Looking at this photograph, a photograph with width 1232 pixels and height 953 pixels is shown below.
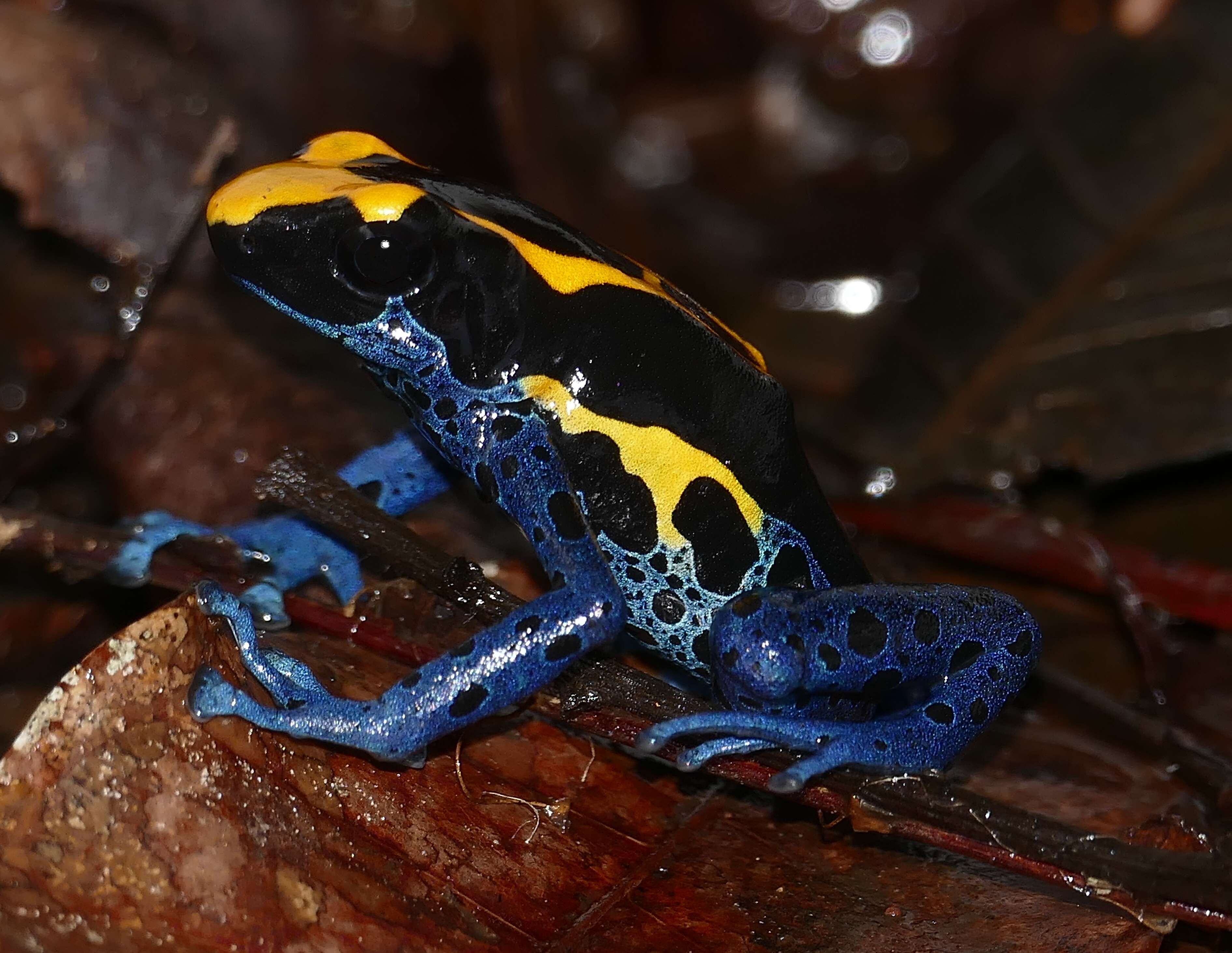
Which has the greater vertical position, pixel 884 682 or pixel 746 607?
pixel 746 607

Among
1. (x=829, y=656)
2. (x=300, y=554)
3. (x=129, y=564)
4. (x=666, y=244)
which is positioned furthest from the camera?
(x=666, y=244)

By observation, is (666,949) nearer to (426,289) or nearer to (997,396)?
(426,289)

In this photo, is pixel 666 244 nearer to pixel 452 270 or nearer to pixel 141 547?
pixel 452 270

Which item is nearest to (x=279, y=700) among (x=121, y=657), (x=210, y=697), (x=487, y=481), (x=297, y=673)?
(x=297, y=673)

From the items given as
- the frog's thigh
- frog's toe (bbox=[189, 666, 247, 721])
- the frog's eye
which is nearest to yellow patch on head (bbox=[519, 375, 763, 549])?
the frog's eye

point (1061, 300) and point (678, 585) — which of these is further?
point (1061, 300)

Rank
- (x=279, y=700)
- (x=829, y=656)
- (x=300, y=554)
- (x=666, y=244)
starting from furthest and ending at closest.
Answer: (x=666, y=244), (x=300, y=554), (x=829, y=656), (x=279, y=700)

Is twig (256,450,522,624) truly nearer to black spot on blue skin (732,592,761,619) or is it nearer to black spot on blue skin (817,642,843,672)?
black spot on blue skin (732,592,761,619)
